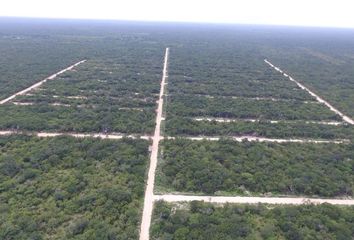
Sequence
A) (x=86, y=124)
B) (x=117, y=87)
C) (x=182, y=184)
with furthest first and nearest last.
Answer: (x=117, y=87)
(x=86, y=124)
(x=182, y=184)

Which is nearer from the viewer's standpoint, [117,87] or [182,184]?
[182,184]

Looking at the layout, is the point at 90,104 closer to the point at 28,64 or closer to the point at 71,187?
the point at 71,187

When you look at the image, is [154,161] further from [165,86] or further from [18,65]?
[18,65]

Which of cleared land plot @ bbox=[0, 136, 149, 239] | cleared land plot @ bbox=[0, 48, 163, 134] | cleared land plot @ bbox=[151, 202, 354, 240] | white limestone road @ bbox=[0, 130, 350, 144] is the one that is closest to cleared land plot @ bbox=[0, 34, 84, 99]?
cleared land plot @ bbox=[0, 48, 163, 134]

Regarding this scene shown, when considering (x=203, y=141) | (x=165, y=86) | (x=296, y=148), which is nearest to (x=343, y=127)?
(x=296, y=148)

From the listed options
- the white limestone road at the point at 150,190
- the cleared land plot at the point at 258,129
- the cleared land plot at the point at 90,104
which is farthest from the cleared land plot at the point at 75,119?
the cleared land plot at the point at 258,129

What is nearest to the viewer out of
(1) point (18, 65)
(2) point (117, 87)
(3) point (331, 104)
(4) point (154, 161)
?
(4) point (154, 161)
